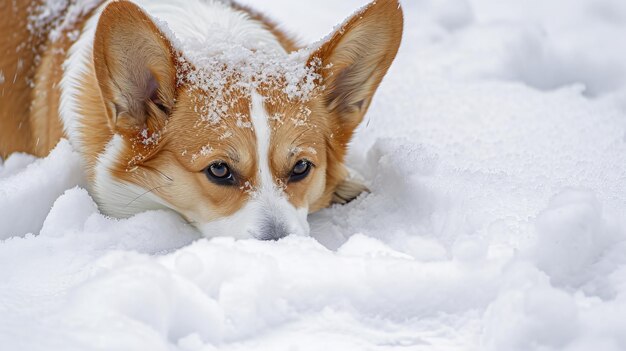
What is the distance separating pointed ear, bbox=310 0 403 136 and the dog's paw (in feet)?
0.59

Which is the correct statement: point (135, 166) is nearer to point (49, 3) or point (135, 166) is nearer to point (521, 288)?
point (49, 3)

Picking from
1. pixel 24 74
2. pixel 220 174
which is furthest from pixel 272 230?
pixel 24 74

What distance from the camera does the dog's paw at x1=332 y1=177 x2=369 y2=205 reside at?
2.49 meters

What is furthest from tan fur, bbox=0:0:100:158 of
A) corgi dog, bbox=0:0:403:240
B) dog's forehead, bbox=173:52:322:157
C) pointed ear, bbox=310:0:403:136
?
pointed ear, bbox=310:0:403:136

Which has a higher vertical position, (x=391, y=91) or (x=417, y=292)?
(x=417, y=292)

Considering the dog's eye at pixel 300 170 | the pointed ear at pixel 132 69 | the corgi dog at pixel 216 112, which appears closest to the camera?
the pointed ear at pixel 132 69

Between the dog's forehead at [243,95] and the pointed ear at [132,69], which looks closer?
the pointed ear at [132,69]

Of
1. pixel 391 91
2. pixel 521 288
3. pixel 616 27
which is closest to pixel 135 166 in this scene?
pixel 521 288

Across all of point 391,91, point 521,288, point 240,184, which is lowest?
point 391,91

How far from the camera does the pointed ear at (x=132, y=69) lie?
190 cm

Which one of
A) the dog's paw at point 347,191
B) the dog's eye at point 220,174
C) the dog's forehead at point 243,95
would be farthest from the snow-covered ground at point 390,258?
the dog's forehead at point 243,95

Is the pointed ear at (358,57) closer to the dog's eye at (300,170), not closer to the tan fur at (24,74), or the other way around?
the dog's eye at (300,170)

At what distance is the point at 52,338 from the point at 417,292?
0.72 meters

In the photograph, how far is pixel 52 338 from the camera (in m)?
1.25
